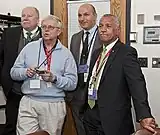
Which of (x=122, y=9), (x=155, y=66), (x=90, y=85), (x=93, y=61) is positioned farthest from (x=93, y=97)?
(x=122, y=9)

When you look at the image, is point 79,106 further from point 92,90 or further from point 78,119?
point 92,90

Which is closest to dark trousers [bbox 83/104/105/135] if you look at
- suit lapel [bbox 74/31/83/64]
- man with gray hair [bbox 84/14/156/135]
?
man with gray hair [bbox 84/14/156/135]

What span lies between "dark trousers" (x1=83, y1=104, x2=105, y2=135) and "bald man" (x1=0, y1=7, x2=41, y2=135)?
0.86 m

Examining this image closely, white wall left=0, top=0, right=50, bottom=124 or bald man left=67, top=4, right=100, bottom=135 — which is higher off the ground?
white wall left=0, top=0, right=50, bottom=124

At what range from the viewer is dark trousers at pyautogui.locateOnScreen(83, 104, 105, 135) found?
2.89 m

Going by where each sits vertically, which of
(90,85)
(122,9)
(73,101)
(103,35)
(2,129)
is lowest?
(2,129)

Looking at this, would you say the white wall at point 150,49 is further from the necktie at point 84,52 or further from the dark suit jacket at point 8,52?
→ the dark suit jacket at point 8,52

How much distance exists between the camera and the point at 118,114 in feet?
9.36

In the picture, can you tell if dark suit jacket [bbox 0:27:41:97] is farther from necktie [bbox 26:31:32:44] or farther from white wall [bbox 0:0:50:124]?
white wall [bbox 0:0:50:124]

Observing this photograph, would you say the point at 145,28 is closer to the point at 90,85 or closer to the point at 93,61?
the point at 93,61

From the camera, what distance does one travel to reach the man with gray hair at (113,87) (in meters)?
2.80

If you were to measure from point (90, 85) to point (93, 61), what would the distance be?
277 mm

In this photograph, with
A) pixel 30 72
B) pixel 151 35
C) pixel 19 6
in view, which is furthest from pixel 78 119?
pixel 19 6

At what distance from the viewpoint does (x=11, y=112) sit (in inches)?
146
